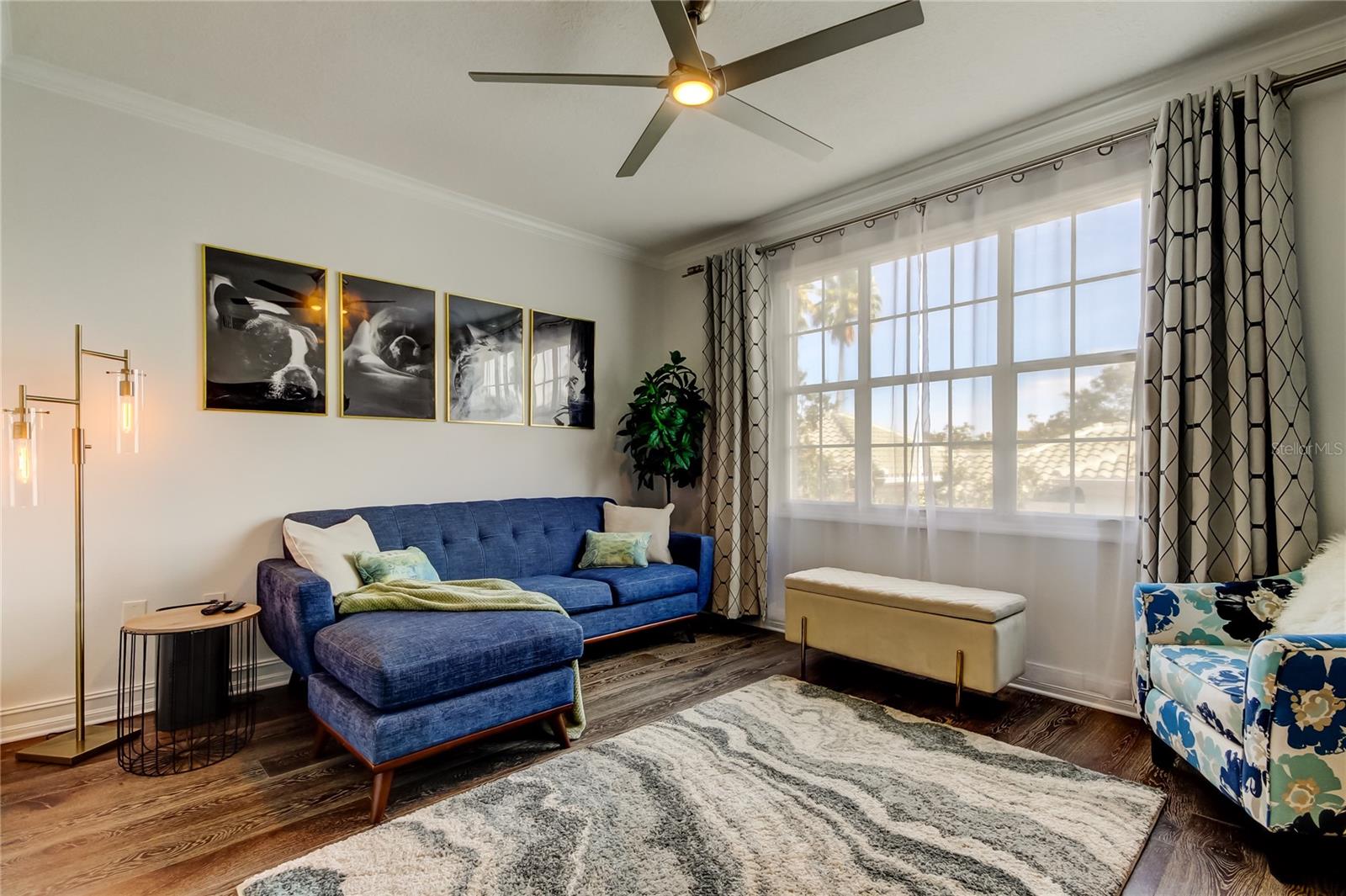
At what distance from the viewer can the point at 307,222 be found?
3.28 meters

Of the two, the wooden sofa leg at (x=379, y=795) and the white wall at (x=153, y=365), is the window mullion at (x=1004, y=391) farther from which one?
the white wall at (x=153, y=365)

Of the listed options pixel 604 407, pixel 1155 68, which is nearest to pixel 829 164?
pixel 1155 68

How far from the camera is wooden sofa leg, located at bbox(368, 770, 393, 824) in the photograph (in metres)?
1.93

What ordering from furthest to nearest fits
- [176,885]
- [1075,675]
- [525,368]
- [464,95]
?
[525,368]
[1075,675]
[464,95]
[176,885]

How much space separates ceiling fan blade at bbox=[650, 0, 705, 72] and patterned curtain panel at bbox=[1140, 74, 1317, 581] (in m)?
2.10

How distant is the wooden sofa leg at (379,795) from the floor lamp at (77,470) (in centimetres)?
132

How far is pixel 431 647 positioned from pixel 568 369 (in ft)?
8.67

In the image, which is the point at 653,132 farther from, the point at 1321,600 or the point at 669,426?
the point at 1321,600

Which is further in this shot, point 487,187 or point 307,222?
point 487,187

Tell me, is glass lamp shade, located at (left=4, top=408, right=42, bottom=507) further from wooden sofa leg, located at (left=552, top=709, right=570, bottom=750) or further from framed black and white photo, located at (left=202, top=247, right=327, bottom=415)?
wooden sofa leg, located at (left=552, top=709, right=570, bottom=750)

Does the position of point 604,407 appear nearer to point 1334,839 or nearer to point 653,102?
point 653,102

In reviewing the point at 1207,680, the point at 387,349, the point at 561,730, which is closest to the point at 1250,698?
the point at 1207,680

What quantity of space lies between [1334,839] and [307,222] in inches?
184

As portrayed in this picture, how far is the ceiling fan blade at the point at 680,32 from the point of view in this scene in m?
1.75
